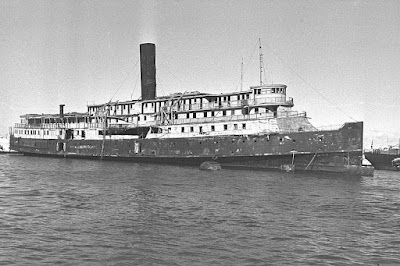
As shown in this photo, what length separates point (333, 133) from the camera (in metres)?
36.1

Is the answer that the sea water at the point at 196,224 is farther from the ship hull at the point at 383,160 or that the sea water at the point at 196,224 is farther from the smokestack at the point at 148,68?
the ship hull at the point at 383,160

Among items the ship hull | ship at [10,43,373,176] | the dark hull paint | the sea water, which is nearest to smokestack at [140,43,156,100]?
ship at [10,43,373,176]

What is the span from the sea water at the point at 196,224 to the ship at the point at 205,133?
8801 mm

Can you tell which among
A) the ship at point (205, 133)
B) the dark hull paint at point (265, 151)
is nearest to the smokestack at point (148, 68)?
the ship at point (205, 133)

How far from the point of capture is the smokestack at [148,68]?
54078mm

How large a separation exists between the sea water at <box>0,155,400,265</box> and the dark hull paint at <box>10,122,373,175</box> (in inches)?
321

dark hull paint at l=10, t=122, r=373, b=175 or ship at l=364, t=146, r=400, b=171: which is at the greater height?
dark hull paint at l=10, t=122, r=373, b=175

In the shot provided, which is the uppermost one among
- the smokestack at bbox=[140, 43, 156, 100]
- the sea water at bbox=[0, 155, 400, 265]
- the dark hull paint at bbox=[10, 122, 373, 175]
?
the smokestack at bbox=[140, 43, 156, 100]

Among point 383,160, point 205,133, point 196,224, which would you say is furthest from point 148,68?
point 196,224

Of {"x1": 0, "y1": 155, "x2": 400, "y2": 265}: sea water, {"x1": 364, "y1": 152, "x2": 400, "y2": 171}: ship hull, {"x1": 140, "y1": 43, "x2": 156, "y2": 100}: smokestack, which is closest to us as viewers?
{"x1": 0, "y1": 155, "x2": 400, "y2": 265}: sea water

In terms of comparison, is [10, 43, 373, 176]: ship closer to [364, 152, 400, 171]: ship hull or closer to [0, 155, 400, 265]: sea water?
[0, 155, 400, 265]: sea water

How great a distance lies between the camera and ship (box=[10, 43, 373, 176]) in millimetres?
36656

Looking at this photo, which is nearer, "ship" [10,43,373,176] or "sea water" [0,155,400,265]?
"sea water" [0,155,400,265]

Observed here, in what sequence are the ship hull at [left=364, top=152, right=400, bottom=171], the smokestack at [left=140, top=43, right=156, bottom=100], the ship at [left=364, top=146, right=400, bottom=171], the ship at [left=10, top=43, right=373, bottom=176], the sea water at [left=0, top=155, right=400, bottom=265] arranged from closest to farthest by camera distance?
1. the sea water at [left=0, top=155, right=400, bottom=265]
2. the ship at [left=10, top=43, right=373, bottom=176]
3. the smokestack at [left=140, top=43, right=156, bottom=100]
4. the ship at [left=364, top=146, right=400, bottom=171]
5. the ship hull at [left=364, top=152, right=400, bottom=171]
